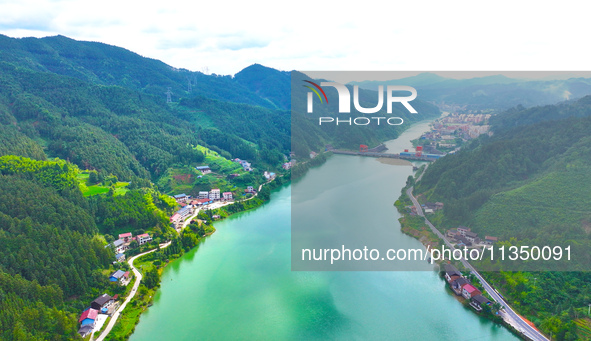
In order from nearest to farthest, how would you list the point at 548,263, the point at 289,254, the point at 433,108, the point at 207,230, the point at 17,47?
1. the point at 548,263
2. the point at 289,254
3. the point at 207,230
4. the point at 17,47
5. the point at 433,108

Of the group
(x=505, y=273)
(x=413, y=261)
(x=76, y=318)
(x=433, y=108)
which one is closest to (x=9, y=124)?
(x=76, y=318)

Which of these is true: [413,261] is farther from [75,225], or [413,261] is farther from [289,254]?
[75,225]

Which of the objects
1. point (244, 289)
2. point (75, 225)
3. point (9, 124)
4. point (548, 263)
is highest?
point (9, 124)

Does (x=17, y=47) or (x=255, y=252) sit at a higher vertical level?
(x=17, y=47)

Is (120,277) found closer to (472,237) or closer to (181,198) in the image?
(181,198)

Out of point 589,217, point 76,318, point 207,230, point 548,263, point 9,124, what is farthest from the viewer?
point 9,124

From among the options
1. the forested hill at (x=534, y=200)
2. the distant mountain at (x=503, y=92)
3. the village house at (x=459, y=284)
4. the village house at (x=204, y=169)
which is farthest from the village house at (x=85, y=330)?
the distant mountain at (x=503, y=92)

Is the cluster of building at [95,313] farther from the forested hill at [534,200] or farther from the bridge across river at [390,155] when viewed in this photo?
the bridge across river at [390,155]

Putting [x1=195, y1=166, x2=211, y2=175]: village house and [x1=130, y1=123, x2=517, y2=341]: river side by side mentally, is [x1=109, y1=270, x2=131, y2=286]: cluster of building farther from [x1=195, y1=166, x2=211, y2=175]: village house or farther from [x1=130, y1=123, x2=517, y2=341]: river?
[x1=195, y1=166, x2=211, y2=175]: village house
